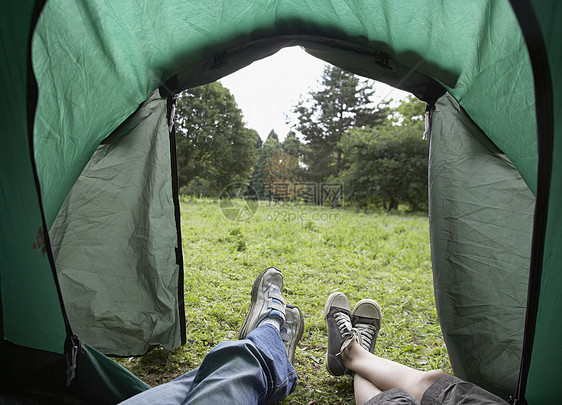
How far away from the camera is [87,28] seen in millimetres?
980

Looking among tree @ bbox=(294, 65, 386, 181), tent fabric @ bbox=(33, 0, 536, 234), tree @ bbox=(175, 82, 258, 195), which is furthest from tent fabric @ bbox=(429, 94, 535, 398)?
tree @ bbox=(294, 65, 386, 181)

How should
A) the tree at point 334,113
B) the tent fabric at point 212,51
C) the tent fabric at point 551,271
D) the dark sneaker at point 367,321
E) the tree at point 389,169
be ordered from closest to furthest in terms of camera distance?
1. the tent fabric at point 551,271
2. the tent fabric at point 212,51
3. the dark sneaker at point 367,321
4. the tree at point 389,169
5. the tree at point 334,113

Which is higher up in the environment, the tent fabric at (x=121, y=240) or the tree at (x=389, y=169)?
the tree at (x=389, y=169)

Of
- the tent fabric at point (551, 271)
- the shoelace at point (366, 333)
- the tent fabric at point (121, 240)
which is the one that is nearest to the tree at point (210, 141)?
the tent fabric at point (121, 240)

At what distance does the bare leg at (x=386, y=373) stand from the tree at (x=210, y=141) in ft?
24.9

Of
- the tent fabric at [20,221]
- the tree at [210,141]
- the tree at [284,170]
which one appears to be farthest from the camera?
the tree at [284,170]

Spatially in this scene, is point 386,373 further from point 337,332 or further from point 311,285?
point 311,285

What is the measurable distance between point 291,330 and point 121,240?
81cm

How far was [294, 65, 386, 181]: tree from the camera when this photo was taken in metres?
13.1

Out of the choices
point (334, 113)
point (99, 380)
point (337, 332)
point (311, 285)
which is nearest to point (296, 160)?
point (334, 113)

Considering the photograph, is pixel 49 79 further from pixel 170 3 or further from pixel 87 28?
pixel 170 3

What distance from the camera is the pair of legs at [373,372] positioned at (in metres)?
0.92

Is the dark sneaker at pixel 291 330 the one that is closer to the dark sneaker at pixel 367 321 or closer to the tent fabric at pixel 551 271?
the dark sneaker at pixel 367 321

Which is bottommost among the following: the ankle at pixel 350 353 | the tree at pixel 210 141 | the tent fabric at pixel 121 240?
the ankle at pixel 350 353
